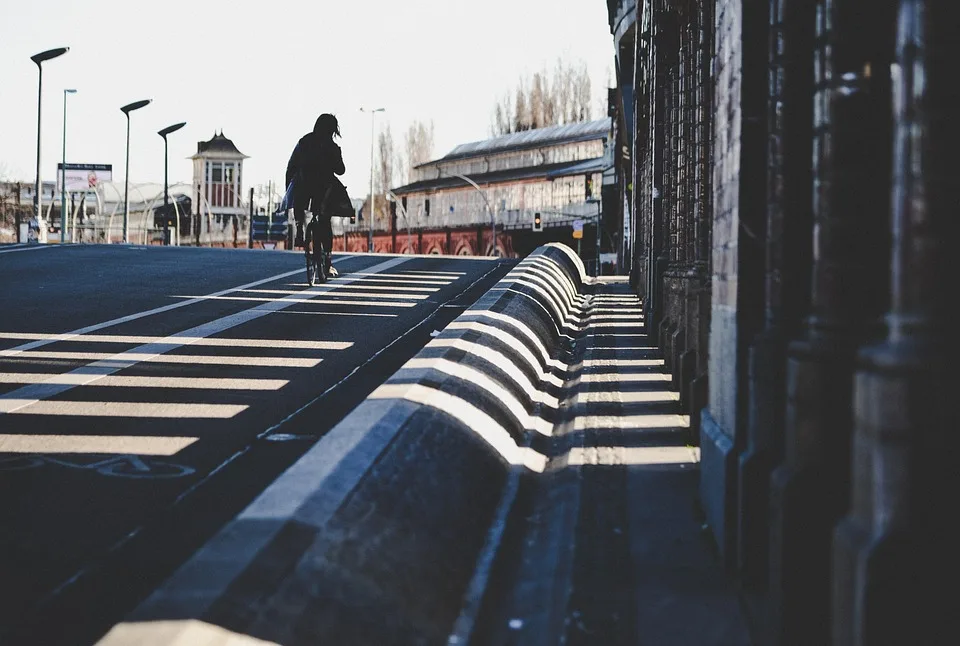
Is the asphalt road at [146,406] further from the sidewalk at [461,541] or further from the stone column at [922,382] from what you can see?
the stone column at [922,382]

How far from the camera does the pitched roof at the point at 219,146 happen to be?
151 metres

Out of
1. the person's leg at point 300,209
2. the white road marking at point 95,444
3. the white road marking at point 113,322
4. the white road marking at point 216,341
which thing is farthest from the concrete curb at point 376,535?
the person's leg at point 300,209

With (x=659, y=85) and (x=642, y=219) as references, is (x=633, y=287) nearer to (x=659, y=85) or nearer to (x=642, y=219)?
(x=642, y=219)

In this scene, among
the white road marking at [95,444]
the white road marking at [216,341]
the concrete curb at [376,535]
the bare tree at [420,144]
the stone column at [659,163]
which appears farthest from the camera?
the bare tree at [420,144]

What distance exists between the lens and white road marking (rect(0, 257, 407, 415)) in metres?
6.69

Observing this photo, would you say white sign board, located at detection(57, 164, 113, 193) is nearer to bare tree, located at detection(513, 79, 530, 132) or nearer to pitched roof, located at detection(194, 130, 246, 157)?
bare tree, located at detection(513, 79, 530, 132)

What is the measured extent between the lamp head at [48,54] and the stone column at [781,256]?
157 feet

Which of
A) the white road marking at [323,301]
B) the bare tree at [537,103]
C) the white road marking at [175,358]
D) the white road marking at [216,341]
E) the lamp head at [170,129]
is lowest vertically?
the white road marking at [175,358]

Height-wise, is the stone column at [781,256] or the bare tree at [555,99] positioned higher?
the bare tree at [555,99]

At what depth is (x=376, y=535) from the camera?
3.34 metres

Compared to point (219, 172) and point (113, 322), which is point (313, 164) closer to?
point (113, 322)

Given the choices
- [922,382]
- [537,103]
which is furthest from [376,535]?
[537,103]

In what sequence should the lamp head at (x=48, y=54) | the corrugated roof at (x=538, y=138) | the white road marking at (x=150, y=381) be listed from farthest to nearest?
the corrugated roof at (x=538, y=138) < the lamp head at (x=48, y=54) < the white road marking at (x=150, y=381)

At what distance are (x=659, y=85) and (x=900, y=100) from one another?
11960 mm
